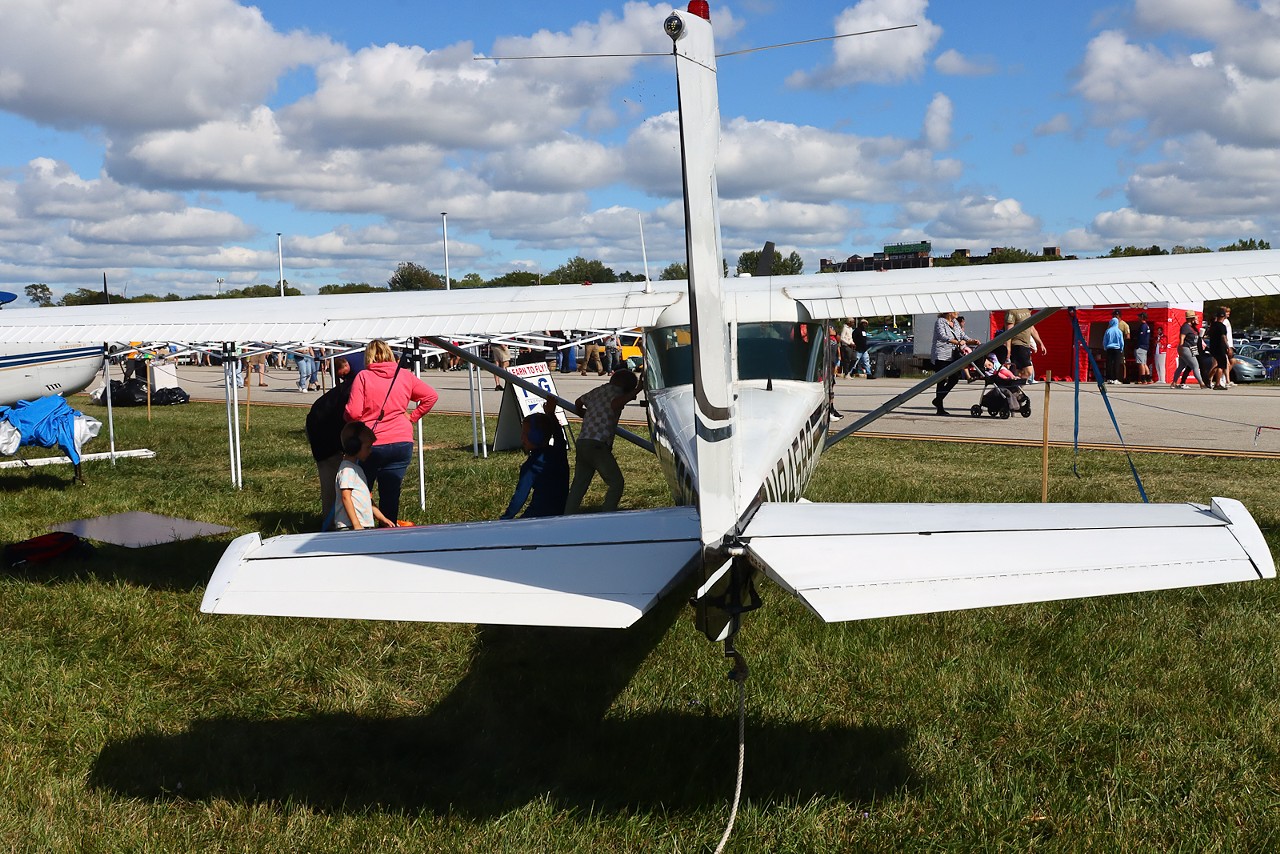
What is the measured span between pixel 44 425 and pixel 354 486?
557cm

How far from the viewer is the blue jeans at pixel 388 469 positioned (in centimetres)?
747

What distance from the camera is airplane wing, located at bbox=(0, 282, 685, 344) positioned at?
5.42 meters

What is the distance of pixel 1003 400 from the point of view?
16297 mm

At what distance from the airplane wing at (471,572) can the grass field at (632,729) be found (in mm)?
1003

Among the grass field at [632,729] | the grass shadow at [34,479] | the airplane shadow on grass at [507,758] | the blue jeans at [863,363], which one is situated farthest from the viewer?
the blue jeans at [863,363]

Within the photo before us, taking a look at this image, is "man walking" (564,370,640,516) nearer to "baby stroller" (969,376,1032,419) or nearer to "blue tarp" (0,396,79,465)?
"blue tarp" (0,396,79,465)

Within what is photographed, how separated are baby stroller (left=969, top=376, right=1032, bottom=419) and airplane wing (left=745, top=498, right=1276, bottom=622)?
1368cm

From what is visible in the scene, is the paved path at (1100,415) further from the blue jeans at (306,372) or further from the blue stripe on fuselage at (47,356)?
the blue stripe on fuselage at (47,356)

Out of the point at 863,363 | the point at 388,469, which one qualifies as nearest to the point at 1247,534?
the point at 388,469

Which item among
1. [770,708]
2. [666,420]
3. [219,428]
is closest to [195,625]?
[666,420]

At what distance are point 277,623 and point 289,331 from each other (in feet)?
5.57

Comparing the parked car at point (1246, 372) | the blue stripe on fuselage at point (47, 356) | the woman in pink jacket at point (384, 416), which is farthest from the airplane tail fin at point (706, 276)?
the parked car at point (1246, 372)

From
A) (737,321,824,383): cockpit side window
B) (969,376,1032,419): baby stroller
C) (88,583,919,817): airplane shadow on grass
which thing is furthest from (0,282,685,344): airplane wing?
(969,376,1032,419): baby stroller

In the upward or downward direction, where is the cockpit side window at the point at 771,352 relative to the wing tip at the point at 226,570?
upward
